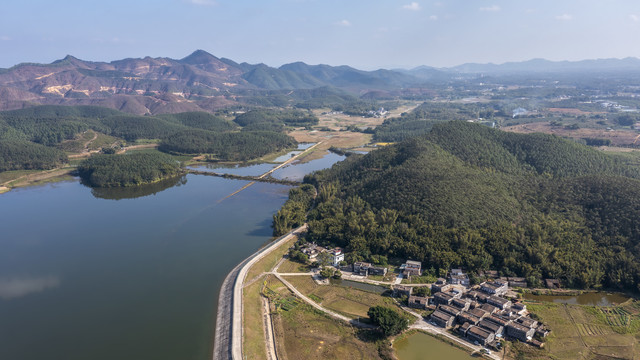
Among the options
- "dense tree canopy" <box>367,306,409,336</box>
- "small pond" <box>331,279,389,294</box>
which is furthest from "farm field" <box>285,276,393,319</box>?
"dense tree canopy" <box>367,306,409,336</box>

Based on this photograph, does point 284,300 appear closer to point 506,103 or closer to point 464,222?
point 464,222

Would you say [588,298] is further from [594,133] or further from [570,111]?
[570,111]

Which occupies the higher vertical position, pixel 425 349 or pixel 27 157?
pixel 27 157

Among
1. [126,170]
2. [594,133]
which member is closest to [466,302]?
[126,170]

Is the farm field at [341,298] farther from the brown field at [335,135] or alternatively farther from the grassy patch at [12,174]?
the grassy patch at [12,174]

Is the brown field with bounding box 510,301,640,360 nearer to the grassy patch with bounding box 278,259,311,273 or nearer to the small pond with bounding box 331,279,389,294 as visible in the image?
the small pond with bounding box 331,279,389,294
